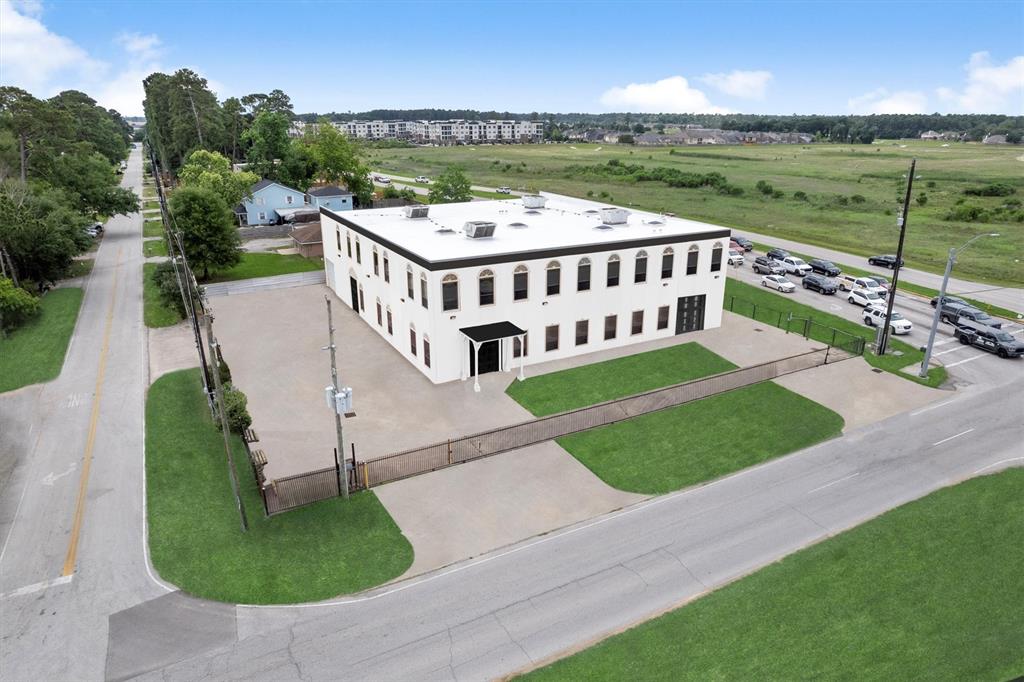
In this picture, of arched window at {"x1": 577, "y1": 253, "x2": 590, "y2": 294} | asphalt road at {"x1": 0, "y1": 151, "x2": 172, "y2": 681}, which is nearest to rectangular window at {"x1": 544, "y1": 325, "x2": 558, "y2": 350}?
arched window at {"x1": 577, "y1": 253, "x2": 590, "y2": 294}

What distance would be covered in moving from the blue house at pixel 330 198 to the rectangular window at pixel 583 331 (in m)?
52.1

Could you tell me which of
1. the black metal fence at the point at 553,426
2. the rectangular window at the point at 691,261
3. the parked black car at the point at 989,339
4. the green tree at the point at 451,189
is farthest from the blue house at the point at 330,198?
the parked black car at the point at 989,339

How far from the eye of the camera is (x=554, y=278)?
34531 mm

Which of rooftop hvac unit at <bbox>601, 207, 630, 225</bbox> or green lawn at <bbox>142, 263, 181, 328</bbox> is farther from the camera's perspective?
green lawn at <bbox>142, 263, 181, 328</bbox>

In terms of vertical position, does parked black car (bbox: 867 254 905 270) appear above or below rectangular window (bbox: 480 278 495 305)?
below

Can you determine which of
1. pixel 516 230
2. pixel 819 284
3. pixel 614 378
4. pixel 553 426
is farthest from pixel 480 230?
pixel 819 284

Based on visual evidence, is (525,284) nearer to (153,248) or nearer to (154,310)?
(154,310)

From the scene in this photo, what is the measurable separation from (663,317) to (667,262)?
3.54 meters

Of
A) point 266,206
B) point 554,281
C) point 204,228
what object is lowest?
point 554,281

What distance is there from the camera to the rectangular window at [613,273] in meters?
36.0

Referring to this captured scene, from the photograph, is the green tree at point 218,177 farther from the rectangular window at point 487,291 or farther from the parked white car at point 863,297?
the parked white car at point 863,297

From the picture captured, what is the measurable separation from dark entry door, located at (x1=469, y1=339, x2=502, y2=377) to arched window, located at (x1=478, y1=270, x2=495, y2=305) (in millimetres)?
2245

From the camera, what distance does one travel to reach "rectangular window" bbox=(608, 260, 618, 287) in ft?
118

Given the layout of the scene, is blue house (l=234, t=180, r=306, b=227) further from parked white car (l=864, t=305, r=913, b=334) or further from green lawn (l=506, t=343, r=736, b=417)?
parked white car (l=864, t=305, r=913, b=334)
